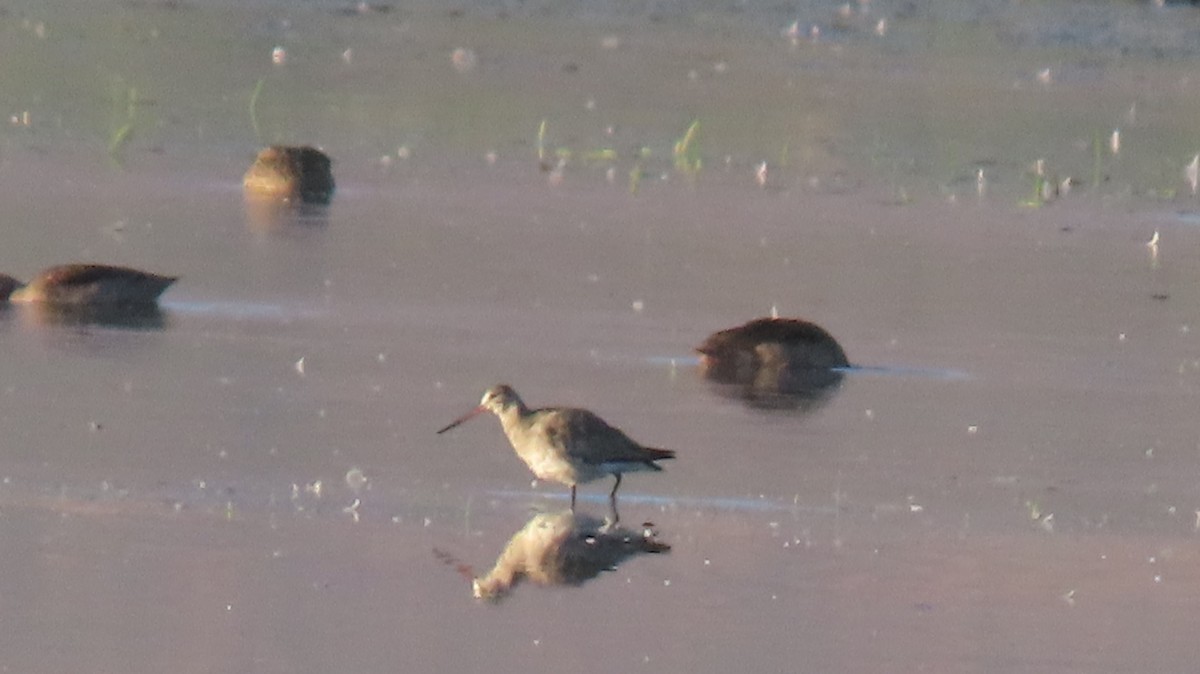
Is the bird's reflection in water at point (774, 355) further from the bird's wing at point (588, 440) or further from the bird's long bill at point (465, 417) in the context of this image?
the bird's wing at point (588, 440)

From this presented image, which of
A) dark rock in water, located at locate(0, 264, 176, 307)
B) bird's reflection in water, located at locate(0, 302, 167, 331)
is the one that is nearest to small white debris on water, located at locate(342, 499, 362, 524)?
bird's reflection in water, located at locate(0, 302, 167, 331)

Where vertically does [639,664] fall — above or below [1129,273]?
above

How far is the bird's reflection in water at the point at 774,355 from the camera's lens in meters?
10.6

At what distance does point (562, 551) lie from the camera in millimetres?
7574

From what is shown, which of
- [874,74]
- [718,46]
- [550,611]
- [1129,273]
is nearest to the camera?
[550,611]

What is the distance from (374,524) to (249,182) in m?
8.38

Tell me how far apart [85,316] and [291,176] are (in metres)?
4.33

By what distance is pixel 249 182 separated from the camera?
15.9 metres

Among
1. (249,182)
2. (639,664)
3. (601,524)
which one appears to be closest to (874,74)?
(249,182)

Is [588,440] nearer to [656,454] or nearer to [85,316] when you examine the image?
[656,454]

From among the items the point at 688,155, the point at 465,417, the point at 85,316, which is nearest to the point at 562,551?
the point at 465,417

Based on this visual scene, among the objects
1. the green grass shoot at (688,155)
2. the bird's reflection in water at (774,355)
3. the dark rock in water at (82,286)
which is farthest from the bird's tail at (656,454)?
the green grass shoot at (688,155)

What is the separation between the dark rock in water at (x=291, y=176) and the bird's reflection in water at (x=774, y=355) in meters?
5.27

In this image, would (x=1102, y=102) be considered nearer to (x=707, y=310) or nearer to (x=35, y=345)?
(x=707, y=310)
